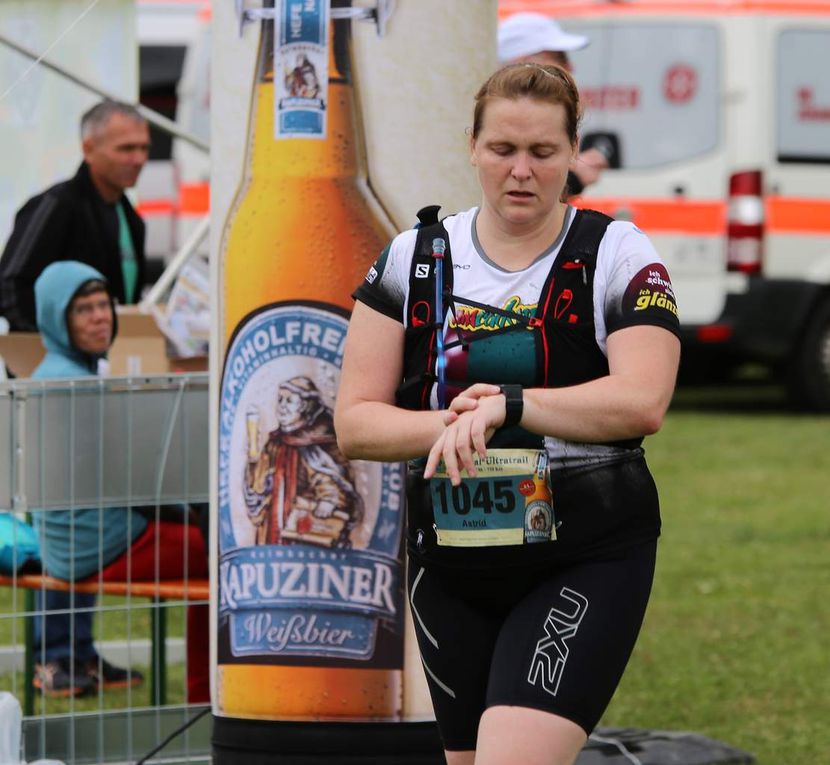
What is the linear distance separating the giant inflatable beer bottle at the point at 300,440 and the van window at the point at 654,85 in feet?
29.7

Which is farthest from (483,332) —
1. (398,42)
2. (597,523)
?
(398,42)

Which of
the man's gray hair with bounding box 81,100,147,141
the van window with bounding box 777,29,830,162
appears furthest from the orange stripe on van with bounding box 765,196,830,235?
the man's gray hair with bounding box 81,100,147,141

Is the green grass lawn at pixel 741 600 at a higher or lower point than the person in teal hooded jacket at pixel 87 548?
lower

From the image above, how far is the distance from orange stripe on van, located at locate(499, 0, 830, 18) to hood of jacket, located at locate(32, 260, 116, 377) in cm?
781

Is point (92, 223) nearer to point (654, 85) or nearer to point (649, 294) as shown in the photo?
point (649, 294)

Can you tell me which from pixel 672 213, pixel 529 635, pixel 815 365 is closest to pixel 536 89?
pixel 529 635

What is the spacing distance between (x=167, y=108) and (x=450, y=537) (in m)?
14.3

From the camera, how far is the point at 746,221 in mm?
12820

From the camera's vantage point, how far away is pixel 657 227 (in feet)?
42.3

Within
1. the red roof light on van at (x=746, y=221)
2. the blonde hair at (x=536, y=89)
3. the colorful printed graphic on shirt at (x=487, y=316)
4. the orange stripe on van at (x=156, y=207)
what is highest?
the orange stripe on van at (x=156, y=207)

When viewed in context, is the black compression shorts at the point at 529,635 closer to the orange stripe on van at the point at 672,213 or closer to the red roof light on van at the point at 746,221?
the orange stripe on van at the point at 672,213

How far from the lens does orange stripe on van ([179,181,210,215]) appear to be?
14047 mm

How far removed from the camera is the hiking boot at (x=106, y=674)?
506cm

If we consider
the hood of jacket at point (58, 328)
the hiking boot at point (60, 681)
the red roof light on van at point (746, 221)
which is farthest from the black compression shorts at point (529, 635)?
the red roof light on van at point (746, 221)
